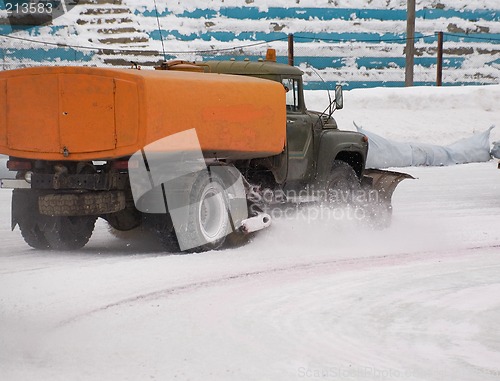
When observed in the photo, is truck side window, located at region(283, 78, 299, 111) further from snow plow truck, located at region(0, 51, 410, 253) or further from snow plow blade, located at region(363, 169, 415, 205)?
snow plow blade, located at region(363, 169, 415, 205)

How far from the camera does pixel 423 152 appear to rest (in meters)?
23.7

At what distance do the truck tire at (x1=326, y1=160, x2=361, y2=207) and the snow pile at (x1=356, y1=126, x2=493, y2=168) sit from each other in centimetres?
825

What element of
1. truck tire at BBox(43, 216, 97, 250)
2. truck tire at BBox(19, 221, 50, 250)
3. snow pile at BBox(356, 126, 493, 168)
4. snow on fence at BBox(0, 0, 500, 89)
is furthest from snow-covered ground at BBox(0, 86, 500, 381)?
snow on fence at BBox(0, 0, 500, 89)

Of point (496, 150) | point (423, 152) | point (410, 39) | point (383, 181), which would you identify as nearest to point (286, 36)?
point (410, 39)

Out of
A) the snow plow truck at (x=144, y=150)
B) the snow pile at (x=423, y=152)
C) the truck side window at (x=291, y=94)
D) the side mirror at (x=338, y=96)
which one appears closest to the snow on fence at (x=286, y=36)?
the snow pile at (x=423, y=152)

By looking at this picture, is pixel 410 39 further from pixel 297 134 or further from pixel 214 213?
pixel 214 213

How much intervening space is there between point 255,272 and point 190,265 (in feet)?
2.32

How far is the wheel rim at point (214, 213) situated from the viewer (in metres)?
11.3

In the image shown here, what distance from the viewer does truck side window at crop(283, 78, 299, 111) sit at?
1273 centimetres

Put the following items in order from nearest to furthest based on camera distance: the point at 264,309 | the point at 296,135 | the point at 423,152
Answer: the point at 264,309 → the point at 296,135 → the point at 423,152

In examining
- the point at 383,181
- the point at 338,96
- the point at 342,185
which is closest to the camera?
the point at 338,96

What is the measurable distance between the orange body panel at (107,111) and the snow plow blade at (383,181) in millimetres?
3189

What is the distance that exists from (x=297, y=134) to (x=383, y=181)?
1.82 metres

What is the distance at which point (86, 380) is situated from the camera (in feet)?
19.3
